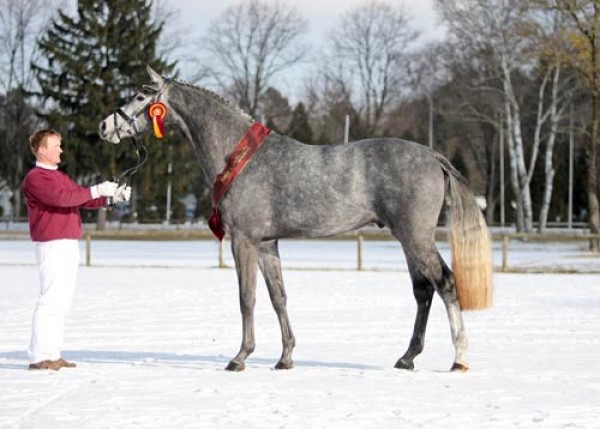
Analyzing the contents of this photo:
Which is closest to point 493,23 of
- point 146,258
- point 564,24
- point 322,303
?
point 564,24

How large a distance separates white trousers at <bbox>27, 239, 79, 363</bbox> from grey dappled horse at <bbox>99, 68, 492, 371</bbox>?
103 cm

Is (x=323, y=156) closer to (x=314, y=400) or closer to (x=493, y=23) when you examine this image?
(x=314, y=400)

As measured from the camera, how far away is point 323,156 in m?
7.51

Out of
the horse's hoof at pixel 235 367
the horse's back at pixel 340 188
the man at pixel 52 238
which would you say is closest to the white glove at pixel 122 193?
the man at pixel 52 238

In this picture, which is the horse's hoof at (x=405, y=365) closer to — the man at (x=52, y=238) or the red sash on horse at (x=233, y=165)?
the red sash on horse at (x=233, y=165)

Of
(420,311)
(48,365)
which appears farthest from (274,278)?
(48,365)

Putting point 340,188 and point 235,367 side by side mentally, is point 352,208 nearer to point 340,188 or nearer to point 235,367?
point 340,188

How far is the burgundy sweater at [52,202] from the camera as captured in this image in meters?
7.33

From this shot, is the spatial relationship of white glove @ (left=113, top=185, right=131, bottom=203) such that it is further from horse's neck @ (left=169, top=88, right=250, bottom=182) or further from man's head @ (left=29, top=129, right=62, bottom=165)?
horse's neck @ (left=169, top=88, right=250, bottom=182)

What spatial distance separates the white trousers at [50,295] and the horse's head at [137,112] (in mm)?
1004

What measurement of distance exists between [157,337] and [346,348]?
81.5 inches

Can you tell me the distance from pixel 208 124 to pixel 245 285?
1.35m

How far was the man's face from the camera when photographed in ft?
24.7

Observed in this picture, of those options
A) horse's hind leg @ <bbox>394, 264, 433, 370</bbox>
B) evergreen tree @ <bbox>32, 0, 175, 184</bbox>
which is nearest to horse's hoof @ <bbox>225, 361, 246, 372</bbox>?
horse's hind leg @ <bbox>394, 264, 433, 370</bbox>
